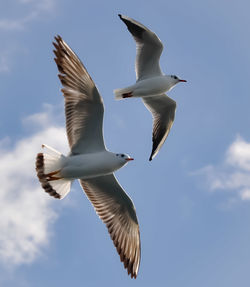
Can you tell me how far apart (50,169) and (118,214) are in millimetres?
1705

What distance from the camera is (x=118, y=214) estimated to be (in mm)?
11508

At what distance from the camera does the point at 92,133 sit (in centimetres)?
1090

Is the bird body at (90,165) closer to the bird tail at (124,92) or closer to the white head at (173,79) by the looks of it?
the bird tail at (124,92)

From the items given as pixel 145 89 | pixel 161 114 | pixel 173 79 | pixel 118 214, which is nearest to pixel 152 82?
pixel 145 89

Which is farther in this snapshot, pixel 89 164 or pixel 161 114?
pixel 161 114

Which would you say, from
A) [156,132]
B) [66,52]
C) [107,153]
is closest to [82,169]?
[107,153]

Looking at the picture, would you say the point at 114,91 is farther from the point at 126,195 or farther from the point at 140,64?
the point at 126,195

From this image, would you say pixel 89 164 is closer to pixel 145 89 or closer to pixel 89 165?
pixel 89 165

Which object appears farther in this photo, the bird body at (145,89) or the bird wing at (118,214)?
the bird body at (145,89)

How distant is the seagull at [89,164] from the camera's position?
34.4 ft

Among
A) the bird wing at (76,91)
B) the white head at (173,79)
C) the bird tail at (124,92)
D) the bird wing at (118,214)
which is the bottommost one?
the bird wing at (118,214)

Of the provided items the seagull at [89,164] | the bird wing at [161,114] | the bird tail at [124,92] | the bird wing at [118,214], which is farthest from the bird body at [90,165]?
the bird wing at [161,114]

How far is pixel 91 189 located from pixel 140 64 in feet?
15.0

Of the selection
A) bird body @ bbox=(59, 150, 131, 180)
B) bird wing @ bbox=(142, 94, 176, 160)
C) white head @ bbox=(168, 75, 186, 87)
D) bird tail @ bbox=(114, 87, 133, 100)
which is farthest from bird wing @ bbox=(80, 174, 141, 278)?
white head @ bbox=(168, 75, 186, 87)
